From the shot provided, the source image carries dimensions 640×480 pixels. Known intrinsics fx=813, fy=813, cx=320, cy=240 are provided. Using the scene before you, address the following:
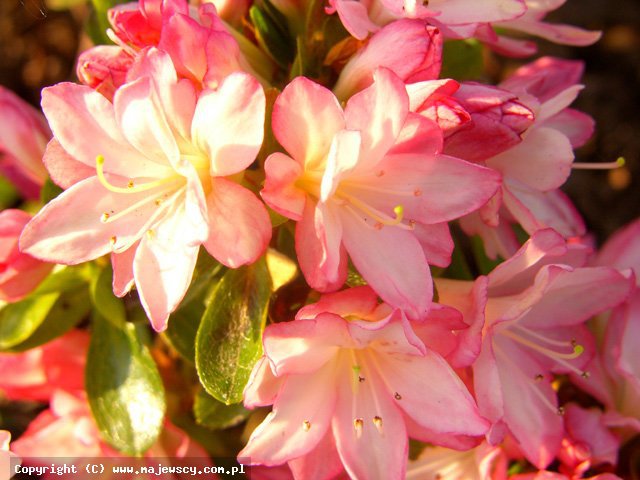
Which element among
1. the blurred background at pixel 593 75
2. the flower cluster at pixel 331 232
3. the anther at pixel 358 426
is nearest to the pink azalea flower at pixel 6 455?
the flower cluster at pixel 331 232

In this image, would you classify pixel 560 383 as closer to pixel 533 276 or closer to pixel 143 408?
pixel 533 276

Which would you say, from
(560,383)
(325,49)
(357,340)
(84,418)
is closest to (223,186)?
(357,340)

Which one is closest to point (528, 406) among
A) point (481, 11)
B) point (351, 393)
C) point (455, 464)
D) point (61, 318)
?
point (455, 464)

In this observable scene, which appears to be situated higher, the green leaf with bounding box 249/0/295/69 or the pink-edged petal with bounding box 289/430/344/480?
the green leaf with bounding box 249/0/295/69

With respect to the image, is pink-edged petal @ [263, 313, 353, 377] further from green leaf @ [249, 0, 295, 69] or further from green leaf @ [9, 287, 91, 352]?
green leaf @ [9, 287, 91, 352]

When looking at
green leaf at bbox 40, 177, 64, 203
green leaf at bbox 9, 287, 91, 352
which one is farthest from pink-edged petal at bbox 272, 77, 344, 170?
green leaf at bbox 9, 287, 91, 352

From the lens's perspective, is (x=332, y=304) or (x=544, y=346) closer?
(x=332, y=304)
